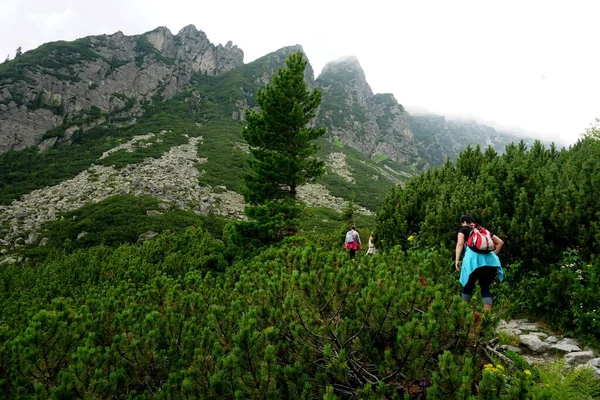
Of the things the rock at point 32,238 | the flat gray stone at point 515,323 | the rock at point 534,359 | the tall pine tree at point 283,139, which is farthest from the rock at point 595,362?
the rock at point 32,238

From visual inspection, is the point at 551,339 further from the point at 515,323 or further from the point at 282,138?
the point at 282,138

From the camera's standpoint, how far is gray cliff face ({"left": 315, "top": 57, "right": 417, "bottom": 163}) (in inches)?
4085

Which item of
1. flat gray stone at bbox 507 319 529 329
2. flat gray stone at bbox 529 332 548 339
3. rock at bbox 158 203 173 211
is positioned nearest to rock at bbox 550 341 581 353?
flat gray stone at bbox 529 332 548 339

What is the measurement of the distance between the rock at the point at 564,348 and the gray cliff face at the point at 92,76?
6262 cm

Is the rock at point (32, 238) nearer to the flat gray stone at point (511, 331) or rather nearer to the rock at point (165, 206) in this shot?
the rock at point (165, 206)

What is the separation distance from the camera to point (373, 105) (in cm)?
13925

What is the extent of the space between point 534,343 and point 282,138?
37.8 feet

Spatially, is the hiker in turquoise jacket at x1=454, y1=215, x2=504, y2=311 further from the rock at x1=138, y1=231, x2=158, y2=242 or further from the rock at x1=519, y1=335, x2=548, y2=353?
the rock at x1=138, y1=231, x2=158, y2=242

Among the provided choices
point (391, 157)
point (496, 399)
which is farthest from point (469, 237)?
point (391, 157)

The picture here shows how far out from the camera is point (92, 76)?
66.8m

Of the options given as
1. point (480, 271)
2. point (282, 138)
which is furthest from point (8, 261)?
point (480, 271)

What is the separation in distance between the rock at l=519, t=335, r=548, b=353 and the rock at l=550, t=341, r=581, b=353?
0.10 m

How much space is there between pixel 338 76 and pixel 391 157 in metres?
48.6

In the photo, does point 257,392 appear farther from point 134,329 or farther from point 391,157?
point 391,157
